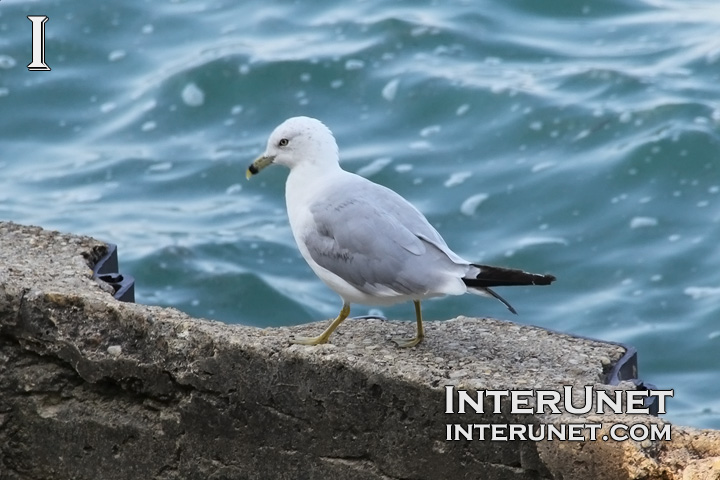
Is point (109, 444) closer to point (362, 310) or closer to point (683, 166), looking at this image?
point (362, 310)

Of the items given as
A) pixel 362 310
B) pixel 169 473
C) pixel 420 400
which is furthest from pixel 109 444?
pixel 362 310

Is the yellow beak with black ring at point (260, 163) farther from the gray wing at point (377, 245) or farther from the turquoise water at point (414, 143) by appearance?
the turquoise water at point (414, 143)

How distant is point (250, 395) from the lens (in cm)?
290

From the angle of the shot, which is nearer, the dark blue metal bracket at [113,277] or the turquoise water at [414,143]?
the dark blue metal bracket at [113,277]

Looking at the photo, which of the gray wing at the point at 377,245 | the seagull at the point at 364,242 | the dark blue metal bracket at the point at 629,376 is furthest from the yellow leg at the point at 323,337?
the dark blue metal bracket at the point at 629,376

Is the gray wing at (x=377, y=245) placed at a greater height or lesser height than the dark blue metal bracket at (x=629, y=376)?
greater

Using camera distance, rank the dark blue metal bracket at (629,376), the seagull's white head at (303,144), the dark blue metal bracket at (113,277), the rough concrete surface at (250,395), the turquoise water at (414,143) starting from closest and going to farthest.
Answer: the rough concrete surface at (250,395) < the dark blue metal bracket at (629,376) < the seagull's white head at (303,144) < the dark blue metal bracket at (113,277) < the turquoise water at (414,143)

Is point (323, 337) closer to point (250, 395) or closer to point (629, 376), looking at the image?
point (250, 395)

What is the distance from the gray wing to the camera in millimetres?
2982

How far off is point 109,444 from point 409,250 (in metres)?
0.81

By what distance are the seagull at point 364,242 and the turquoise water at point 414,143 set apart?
3.61m

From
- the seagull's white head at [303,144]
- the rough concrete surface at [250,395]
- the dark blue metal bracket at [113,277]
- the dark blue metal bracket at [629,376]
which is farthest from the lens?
the dark blue metal bracket at [113,277]

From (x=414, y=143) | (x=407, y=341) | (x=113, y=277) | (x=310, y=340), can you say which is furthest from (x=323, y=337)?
(x=414, y=143)

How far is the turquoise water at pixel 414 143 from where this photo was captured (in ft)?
23.5
